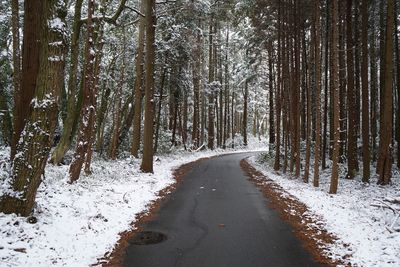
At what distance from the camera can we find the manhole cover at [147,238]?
716 centimetres

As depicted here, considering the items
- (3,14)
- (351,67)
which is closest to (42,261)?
(3,14)

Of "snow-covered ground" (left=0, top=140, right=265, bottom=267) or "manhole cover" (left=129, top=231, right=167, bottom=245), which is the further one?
"manhole cover" (left=129, top=231, right=167, bottom=245)

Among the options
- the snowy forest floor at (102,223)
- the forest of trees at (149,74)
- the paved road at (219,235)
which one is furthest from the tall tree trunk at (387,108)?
the paved road at (219,235)

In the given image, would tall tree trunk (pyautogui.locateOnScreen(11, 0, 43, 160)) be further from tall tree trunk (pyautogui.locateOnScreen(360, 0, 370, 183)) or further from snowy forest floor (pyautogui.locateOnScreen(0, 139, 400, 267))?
tall tree trunk (pyautogui.locateOnScreen(360, 0, 370, 183))

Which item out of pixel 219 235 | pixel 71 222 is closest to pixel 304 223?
pixel 219 235

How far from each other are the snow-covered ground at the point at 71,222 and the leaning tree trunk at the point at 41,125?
0.37m

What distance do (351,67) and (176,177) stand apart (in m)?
9.71

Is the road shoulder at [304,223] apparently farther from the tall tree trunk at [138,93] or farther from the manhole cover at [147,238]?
the tall tree trunk at [138,93]

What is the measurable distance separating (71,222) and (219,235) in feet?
10.3

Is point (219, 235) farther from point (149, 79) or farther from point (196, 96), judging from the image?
point (196, 96)

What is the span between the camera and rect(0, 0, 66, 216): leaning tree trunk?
6.41 meters

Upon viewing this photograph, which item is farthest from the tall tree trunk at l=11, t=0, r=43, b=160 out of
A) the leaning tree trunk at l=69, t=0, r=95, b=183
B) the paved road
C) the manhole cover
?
the paved road

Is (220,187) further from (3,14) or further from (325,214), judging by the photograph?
(3,14)

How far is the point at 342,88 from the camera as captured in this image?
67.1 ft
